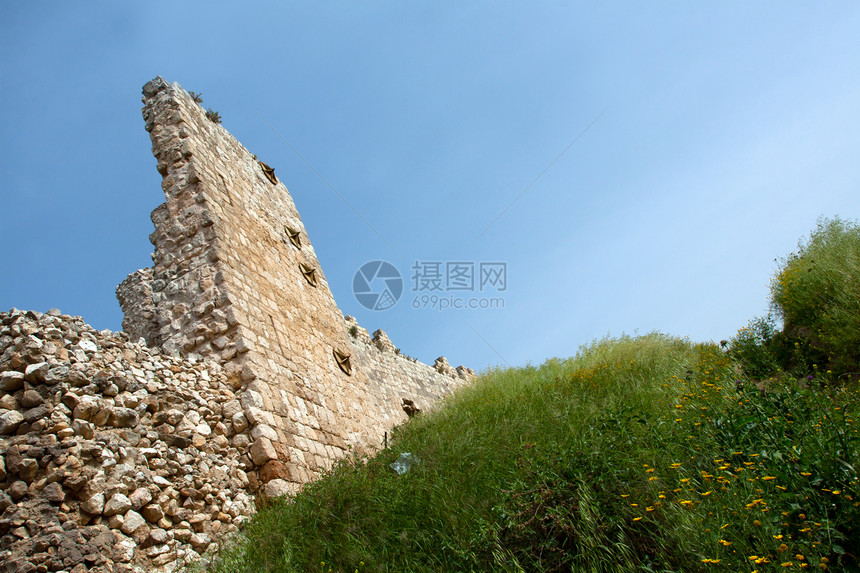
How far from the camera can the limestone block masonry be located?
603 cm

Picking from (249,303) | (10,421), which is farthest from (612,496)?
(249,303)

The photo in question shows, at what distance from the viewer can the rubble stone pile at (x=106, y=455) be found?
3.63 metres

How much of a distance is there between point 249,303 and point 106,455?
289cm

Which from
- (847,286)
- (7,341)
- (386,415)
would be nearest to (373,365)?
(386,415)

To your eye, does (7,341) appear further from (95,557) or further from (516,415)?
(516,415)

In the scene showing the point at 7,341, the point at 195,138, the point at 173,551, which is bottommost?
the point at 173,551

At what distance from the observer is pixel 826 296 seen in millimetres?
6492

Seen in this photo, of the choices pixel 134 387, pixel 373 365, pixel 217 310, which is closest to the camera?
pixel 134 387

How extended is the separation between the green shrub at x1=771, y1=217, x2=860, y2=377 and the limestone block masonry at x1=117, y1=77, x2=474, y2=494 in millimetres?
6281

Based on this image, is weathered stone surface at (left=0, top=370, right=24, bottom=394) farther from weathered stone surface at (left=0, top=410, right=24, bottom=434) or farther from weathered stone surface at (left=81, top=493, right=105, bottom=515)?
weathered stone surface at (left=81, top=493, right=105, bottom=515)

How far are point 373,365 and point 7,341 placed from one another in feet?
25.3

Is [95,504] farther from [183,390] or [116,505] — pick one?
[183,390]

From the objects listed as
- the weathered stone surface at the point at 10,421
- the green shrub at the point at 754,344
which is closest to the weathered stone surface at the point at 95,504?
the weathered stone surface at the point at 10,421

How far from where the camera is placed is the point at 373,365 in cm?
1154
